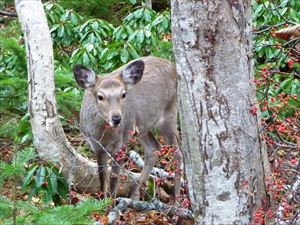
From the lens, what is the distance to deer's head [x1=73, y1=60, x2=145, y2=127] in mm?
8016

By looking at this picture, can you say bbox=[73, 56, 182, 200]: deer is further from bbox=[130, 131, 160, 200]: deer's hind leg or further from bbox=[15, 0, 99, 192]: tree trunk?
bbox=[15, 0, 99, 192]: tree trunk

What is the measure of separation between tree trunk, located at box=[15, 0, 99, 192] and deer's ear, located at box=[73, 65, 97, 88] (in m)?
0.46

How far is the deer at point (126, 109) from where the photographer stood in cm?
809

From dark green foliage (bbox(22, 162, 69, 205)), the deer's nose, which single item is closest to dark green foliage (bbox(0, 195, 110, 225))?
dark green foliage (bbox(22, 162, 69, 205))

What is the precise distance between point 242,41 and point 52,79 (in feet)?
10.9

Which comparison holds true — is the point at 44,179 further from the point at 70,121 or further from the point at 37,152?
the point at 70,121

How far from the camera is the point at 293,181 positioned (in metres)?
5.63

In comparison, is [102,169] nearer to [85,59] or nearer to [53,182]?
[53,182]

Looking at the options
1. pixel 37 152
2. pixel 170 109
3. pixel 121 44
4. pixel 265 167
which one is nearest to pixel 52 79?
pixel 37 152

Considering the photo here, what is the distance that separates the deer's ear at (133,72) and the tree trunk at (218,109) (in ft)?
10.5

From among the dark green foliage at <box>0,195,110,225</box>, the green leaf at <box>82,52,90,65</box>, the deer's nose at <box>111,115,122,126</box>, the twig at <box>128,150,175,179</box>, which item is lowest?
the twig at <box>128,150,175,179</box>

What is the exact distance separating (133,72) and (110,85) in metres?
0.32

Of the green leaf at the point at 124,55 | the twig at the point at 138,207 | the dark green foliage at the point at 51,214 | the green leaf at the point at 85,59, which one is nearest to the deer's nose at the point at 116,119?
the twig at the point at 138,207

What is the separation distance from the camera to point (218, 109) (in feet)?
15.8
